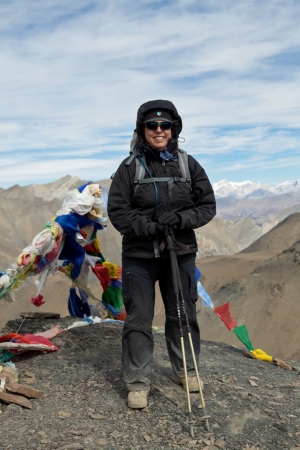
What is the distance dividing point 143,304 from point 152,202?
2.84ft

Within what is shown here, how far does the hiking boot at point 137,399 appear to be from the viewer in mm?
4230

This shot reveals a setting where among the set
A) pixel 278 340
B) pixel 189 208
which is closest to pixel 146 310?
pixel 189 208

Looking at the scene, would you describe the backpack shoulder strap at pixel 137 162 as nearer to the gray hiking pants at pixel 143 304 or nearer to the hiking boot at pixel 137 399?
the gray hiking pants at pixel 143 304

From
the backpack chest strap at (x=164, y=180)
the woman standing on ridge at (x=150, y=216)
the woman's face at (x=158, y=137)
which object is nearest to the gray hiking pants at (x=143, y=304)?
the woman standing on ridge at (x=150, y=216)

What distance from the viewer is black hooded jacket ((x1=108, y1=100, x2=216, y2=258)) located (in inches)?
163

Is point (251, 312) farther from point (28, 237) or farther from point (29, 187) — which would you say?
point (29, 187)

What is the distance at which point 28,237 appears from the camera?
64.5m

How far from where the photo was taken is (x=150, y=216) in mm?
4238

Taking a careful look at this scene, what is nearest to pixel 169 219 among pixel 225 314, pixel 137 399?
pixel 137 399

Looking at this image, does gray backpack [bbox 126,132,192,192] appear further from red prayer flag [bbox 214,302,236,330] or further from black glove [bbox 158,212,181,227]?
red prayer flag [bbox 214,302,236,330]

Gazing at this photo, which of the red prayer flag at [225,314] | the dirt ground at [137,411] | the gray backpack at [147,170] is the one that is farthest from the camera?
the red prayer flag at [225,314]

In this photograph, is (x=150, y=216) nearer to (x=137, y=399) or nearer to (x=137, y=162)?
(x=137, y=162)

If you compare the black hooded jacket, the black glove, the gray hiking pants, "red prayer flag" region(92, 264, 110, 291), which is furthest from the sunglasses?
"red prayer flag" region(92, 264, 110, 291)

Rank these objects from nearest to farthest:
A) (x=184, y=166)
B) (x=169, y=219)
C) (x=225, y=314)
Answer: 1. (x=169, y=219)
2. (x=184, y=166)
3. (x=225, y=314)
